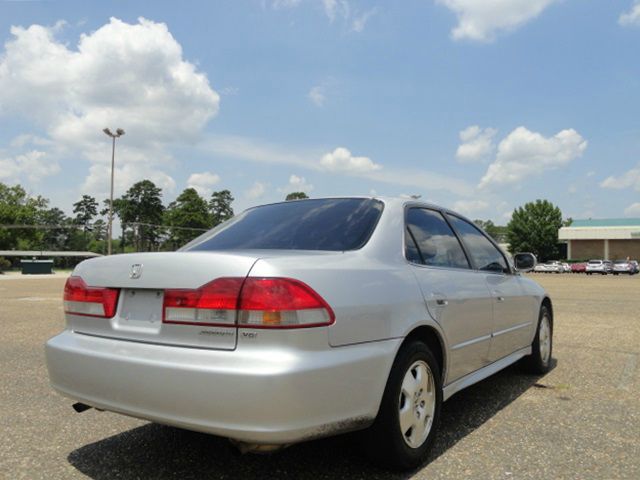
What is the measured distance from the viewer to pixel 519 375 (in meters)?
5.32

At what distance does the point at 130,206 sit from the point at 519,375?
10767cm

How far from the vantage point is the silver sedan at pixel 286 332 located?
230 centimetres

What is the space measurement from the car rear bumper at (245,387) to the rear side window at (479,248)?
5.69ft

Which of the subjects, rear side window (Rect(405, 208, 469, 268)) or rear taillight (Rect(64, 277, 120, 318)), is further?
rear side window (Rect(405, 208, 469, 268))

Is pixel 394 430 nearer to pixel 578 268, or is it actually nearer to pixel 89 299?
pixel 89 299

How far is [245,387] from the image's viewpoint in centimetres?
224

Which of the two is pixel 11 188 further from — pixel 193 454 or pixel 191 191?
pixel 193 454

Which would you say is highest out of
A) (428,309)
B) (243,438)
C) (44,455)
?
(428,309)

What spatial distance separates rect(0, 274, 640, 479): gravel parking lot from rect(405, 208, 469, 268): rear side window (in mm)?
1149

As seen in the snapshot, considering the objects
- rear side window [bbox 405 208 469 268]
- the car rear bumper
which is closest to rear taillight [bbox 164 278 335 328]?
the car rear bumper

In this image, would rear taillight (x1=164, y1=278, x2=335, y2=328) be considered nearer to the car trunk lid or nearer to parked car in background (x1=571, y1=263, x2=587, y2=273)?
the car trunk lid

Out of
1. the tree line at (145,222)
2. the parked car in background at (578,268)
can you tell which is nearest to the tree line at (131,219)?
the tree line at (145,222)

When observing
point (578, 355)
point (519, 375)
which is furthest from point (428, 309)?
point (578, 355)

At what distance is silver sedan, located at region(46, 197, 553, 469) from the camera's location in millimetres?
2305
